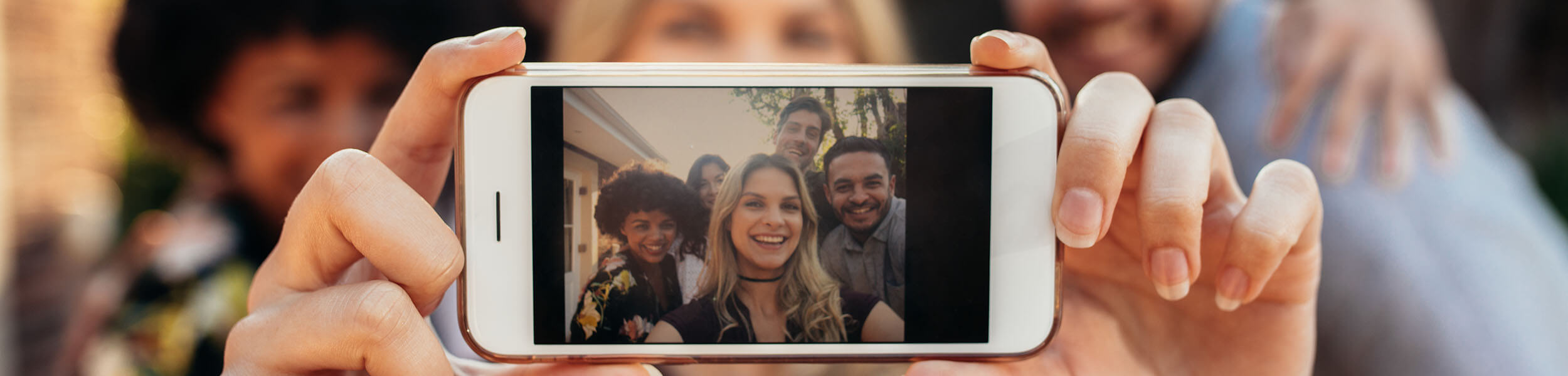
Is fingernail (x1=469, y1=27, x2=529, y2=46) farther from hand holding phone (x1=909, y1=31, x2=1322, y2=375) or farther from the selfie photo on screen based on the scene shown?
hand holding phone (x1=909, y1=31, x2=1322, y2=375)

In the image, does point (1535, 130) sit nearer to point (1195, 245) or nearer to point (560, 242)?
point (1195, 245)

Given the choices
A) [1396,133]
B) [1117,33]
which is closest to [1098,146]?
[1117,33]

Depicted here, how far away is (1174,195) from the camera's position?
0.42 metres

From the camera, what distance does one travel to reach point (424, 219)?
428 millimetres

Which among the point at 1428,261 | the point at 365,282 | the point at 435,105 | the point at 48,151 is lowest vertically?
the point at 1428,261

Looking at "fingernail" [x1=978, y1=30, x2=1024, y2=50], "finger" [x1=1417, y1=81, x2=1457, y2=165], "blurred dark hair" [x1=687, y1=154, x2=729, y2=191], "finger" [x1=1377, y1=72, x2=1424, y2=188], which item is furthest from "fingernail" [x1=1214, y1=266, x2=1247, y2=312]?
"finger" [x1=1417, y1=81, x2=1457, y2=165]

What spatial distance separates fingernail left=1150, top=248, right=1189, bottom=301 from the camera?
43cm

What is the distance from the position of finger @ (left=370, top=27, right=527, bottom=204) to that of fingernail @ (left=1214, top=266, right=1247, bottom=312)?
1.68 ft

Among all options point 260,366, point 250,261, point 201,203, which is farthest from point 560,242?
point 201,203

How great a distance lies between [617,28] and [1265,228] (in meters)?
0.79

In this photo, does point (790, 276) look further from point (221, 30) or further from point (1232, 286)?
point (221, 30)

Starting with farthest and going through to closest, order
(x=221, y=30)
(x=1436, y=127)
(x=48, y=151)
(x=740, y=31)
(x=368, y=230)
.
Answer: (x=48, y=151) → (x=1436, y=127) → (x=221, y=30) → (x=740, y=31) → (x=368, y=230)

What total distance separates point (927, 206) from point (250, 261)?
57.7 inches

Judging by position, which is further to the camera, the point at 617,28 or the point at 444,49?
the point at 617,28
